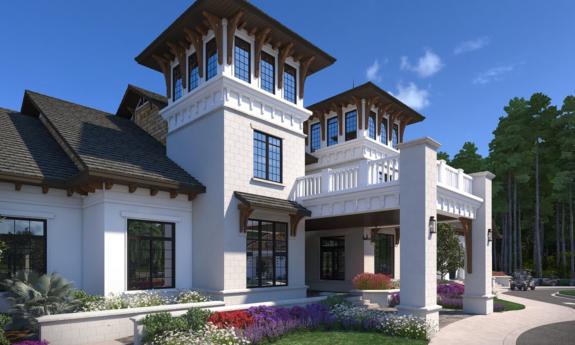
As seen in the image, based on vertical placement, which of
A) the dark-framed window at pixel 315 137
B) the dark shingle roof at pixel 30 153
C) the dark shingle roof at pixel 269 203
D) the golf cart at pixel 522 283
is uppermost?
the dark-framed window at pixel 315 137

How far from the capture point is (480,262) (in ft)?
55.7

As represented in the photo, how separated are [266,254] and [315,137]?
11.2m

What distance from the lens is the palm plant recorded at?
1112cm

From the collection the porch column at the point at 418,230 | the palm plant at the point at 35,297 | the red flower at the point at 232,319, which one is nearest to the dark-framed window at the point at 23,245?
the palm plant at the point at 35,297

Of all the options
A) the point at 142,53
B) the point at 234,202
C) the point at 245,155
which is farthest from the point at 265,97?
the point at 142,53

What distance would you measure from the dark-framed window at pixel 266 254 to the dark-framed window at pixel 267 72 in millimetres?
5517

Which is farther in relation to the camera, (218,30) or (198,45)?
(198,45)

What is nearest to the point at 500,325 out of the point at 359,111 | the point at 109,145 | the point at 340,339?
the point at 340,339

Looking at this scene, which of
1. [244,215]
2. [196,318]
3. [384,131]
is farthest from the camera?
[384,131]

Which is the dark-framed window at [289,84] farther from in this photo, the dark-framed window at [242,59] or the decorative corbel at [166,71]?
the decorative corbel at [166,71]

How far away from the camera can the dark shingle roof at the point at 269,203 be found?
49.4 feet

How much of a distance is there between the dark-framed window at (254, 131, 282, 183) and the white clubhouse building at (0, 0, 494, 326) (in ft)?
0.20

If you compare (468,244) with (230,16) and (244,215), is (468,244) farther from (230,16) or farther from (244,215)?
(230,16)

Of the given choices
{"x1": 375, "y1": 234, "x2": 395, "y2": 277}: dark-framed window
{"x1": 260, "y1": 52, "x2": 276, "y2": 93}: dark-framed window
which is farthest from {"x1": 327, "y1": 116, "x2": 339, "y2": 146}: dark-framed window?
{"x1": 260, "y1": 52, "x2": 276, "y2": 93}: dark-framed window
